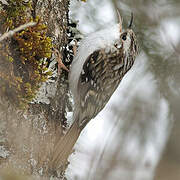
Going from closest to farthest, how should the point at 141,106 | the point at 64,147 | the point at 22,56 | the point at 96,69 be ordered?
the point at 22,56, the point at 64,147, the point at 96,69, the point at 141,106

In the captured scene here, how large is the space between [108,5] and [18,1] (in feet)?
3.70

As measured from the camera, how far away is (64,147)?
204cm

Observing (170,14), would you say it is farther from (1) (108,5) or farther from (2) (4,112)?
(2) (4,112)

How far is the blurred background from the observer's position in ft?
9.18

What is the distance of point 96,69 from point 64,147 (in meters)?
0.59

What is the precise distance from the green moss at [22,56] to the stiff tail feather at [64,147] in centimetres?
35

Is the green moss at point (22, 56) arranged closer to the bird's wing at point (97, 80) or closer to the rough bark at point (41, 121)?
the rough bark at point (41, 121)

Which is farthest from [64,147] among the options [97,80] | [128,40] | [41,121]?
[128,40]

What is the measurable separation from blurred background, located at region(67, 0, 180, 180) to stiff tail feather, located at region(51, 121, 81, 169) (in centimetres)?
44

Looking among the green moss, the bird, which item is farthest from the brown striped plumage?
the green moss

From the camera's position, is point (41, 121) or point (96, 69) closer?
point (41, 121)

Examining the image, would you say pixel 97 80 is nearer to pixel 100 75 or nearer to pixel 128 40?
pixel 100 75

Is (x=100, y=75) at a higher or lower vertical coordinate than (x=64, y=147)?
higher

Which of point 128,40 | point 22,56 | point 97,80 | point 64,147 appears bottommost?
point 64,147
